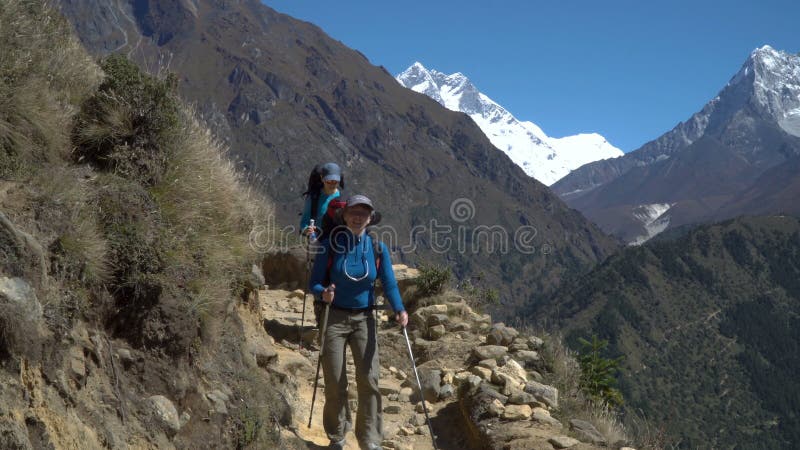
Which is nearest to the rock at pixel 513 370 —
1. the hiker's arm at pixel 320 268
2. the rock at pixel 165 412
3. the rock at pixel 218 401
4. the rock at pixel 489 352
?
the rock at pixel 489 352

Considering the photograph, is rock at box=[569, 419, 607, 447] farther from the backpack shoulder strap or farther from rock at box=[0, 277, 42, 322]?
rock at box=[0, 277, 42, 322]

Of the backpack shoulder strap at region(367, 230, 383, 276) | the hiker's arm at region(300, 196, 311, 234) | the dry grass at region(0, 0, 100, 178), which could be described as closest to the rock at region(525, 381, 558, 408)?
the backpack shoulder strap at region(367, 230, 383, 276)

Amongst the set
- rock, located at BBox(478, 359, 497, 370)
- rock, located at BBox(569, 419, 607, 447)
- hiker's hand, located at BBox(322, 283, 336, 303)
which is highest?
hiker's hand, located at BBox(322, 283, 336, 303)

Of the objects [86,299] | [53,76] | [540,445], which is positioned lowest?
[540,445]

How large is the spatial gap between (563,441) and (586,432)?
2.61 ft

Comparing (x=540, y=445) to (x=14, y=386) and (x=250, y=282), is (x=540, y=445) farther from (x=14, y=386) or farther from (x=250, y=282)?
(x=14, y=386)

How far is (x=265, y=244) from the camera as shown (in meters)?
11.3

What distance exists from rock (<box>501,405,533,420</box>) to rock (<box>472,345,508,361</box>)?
2.03m

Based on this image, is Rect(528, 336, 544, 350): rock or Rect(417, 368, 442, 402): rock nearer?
Rect(417, 368, 442, 402): rock

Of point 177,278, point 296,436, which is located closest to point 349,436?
point 296,436

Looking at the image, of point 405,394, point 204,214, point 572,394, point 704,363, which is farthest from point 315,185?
point 704,363

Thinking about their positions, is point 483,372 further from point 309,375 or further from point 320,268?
point 320,268

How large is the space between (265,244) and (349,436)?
16.6 ft

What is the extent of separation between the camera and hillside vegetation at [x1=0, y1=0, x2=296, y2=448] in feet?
12.4
